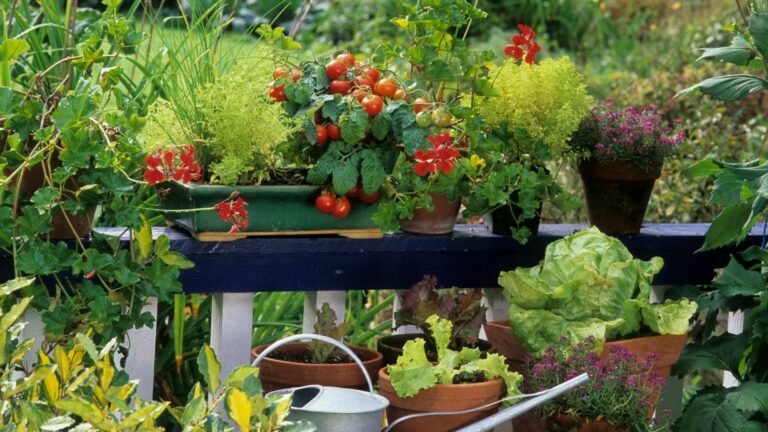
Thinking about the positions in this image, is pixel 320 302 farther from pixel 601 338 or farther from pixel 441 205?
pixel 601 338

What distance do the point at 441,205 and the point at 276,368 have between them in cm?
59

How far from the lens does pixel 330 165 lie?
233 cm

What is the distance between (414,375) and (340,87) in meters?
0.67

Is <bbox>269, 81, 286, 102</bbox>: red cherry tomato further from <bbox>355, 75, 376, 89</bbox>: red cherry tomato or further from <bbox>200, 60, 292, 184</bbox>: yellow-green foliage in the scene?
<bbox>355, 75, 376, 89</bbox>: red cherry tomato

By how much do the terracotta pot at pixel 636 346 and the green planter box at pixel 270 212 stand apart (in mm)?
356

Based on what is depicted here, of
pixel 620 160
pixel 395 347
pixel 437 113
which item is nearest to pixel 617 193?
pixel 620 160

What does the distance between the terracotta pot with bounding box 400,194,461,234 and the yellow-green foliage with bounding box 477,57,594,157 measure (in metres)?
0.23

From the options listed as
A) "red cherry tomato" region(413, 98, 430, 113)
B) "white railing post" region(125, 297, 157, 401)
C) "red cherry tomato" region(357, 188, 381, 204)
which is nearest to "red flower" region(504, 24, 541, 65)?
"red cherry tomato" region(413, 98, 430, 113)

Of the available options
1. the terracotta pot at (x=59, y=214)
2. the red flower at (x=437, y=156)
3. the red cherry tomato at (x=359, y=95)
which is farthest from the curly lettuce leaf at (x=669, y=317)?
the terracotta pot at (x=59, y=214)

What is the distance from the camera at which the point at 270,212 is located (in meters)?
2.36

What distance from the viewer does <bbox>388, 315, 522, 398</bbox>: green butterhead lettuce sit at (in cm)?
211

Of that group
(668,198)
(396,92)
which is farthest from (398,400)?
(668,198)

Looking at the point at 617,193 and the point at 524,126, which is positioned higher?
the point at 524,126

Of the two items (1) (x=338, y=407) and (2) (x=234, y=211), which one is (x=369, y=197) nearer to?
(2) (x=234, y=211)
